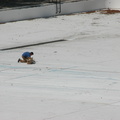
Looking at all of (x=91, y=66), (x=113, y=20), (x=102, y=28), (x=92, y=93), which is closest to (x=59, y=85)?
(x=92, y=93)

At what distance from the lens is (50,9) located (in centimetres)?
3891

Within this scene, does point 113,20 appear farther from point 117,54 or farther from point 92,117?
point 92,117

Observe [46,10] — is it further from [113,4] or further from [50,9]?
[113,4]

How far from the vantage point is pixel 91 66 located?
2091 centimetres

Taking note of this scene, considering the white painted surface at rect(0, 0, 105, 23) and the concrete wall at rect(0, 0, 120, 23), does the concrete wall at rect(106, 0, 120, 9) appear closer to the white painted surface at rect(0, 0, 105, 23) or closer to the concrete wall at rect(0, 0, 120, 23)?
the concrete wall at rect(0, 0, 120, 23)

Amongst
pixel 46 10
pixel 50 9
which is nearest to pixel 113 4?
pixel 50 9

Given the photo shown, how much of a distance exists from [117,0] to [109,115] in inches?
1147

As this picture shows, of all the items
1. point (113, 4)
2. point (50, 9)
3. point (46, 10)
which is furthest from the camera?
point (113, 4)

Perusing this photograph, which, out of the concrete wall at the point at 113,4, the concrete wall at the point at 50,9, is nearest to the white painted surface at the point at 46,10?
the concrete wall at the point at 50,9

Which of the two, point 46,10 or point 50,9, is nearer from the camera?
point 46,10

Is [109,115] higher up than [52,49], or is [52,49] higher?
[109,115]

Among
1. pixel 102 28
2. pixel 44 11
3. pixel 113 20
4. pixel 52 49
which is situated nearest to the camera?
pixel 52 49

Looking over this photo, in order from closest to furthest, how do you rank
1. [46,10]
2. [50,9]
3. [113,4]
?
1. [46,10]
2. [50,9]
3. [113,4]

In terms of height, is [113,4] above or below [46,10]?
below
